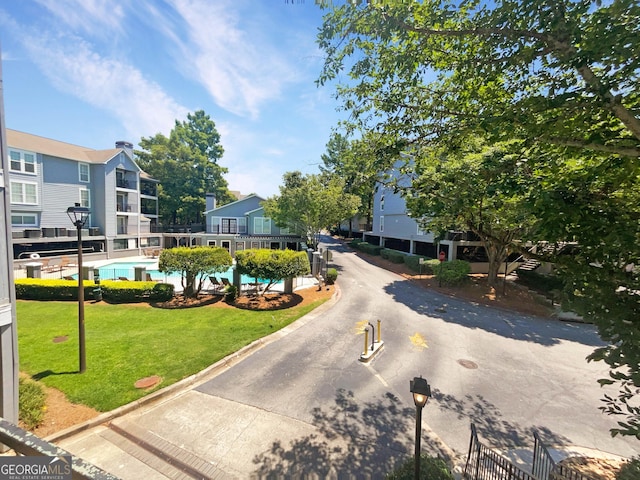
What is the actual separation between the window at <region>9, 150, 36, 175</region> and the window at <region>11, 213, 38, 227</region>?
4156 millimetres

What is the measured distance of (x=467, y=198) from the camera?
20.4 feet

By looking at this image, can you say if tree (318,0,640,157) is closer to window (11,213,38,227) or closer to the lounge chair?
the lounge chair

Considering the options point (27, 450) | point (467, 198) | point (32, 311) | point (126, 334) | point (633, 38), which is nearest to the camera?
point (27, 450)

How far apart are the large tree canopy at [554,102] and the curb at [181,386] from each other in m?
8.32

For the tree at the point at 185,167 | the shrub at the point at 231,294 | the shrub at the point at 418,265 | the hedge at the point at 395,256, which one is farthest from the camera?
the tree at the point at 185,167

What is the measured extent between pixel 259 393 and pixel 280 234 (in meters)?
28.3

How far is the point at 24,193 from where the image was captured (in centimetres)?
2617

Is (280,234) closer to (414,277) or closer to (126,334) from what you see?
(414,277)

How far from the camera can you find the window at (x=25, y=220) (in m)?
26.0

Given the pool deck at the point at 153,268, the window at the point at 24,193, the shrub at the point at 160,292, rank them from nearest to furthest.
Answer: the shrub at the point at 160,292 → the pool deck at the point at 153,268 → the window at the point at 24,193

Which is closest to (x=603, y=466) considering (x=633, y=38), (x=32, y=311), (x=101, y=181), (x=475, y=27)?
(x=633, y=38)

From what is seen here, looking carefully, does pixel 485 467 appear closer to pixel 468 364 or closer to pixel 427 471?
pixel 427 471

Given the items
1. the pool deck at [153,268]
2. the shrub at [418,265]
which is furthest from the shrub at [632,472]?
the shrub at [418,265]

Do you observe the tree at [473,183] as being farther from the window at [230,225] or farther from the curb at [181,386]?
the window at [230,225]
